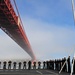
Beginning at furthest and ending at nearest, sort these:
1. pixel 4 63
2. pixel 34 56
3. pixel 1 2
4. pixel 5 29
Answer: pixel 34 56 < pixel 5 29 < pixel 1 2 < pixel 4 63

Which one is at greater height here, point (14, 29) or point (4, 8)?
point (4, 8)

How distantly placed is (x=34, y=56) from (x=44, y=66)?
241 feet

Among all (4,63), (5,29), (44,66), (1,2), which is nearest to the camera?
(4,63)

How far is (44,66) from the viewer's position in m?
38.2

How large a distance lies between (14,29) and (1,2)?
1903cm

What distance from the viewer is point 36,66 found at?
38.5m

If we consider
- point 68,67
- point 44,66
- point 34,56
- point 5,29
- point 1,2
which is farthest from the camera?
point 34,56

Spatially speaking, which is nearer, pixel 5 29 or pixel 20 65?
pixel 20 65

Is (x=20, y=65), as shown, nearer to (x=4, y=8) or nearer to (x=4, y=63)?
(x=4, y=63)

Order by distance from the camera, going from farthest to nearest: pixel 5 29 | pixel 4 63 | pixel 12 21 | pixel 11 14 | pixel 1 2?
pixel 5 29 → pixel 12 21 → pixel 11 14 → pixel 1 2 → pixel 4 63

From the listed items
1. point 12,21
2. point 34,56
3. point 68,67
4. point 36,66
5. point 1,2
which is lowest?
point 34,56

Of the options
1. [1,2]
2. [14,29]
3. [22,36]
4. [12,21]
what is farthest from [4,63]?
[22,36]

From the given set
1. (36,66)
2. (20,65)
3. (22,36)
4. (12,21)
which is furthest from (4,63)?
(22,36)

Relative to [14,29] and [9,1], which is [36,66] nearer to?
[9,1]
